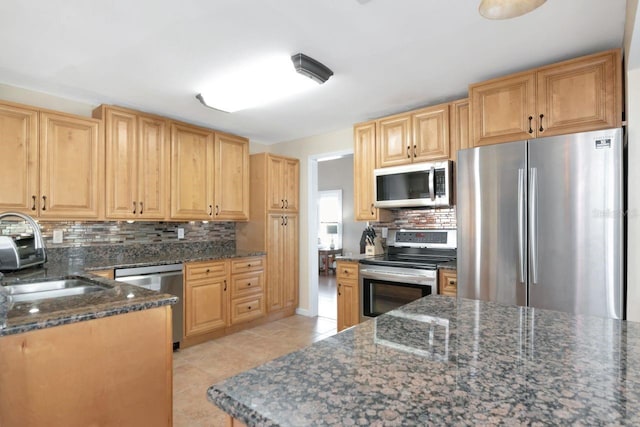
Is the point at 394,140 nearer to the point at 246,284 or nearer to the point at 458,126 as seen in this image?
the point at 458,126

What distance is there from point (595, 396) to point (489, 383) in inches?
7.1

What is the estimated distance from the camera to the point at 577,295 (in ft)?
6.93

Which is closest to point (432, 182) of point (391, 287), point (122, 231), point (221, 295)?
point (391, 287)

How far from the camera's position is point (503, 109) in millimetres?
2600

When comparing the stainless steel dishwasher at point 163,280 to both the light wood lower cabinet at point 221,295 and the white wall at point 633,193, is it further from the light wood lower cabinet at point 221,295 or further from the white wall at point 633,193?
the white wall at point 633,193

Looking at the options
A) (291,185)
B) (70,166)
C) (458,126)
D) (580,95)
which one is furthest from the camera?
(291,185)

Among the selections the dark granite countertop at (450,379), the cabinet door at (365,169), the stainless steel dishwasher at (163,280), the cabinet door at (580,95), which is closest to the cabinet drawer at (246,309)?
the stainless steel dishwasher at (163,280)

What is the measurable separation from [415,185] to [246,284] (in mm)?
2204

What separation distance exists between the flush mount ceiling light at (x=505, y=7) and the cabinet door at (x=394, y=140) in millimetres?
1962

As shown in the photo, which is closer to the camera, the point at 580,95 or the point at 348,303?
the point at 580,95

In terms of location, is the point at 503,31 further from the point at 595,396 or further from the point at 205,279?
the point at 205,279

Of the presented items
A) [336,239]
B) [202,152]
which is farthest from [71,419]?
[336,239]

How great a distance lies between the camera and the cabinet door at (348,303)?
3394mm

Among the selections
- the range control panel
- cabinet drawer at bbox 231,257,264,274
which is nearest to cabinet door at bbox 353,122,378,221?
the range control panel
